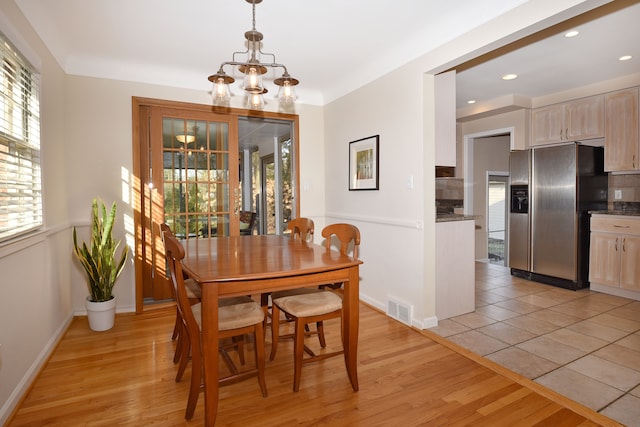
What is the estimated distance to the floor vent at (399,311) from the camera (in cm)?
318

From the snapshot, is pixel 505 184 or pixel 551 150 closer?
pixel 551 150

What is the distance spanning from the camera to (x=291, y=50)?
322cm

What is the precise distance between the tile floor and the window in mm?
3045

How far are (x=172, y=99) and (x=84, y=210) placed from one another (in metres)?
1.39

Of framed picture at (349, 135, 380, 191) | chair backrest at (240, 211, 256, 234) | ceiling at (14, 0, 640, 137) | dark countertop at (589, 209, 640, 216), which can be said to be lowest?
chair backrest at (240, 211, 256, 234)

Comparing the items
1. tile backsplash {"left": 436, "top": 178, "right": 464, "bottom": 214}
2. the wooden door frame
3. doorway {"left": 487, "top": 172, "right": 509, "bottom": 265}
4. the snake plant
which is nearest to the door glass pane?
the wooden door frame

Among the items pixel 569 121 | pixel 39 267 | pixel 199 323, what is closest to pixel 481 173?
pixel 569 121

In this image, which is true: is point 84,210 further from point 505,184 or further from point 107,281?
point 505,184

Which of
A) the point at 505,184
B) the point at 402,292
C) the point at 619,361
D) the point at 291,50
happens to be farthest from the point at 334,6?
the point at 505,184

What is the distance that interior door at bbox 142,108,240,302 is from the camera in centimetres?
374

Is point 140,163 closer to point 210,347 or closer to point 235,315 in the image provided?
point 235,315

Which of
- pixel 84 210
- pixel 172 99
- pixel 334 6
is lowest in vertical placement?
pixel 84 210

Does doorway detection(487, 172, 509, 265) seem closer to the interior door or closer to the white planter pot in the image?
the interior door

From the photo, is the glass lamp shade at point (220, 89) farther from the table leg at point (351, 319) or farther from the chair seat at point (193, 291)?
the table leg at point (351, 319)
